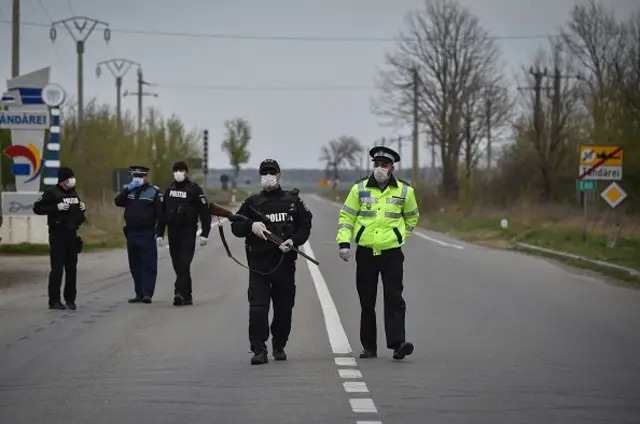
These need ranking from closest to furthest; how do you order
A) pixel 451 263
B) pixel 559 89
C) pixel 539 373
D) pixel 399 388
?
1. pixel 399 388
2. pixel 539 373
3. pixel 451 263
4. pixel 559 89

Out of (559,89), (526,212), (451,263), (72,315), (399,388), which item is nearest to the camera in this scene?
(399,388)

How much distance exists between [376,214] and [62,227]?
5.94 meters

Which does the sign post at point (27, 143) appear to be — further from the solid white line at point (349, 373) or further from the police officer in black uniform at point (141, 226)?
the solid white line at point (349, 373)

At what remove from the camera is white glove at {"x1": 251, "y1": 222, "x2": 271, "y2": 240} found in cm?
1039

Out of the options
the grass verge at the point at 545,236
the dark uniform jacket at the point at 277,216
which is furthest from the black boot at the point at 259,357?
the grass verge at the point at 545,236

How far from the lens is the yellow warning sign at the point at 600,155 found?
97.0 ft

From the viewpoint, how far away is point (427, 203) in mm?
63344

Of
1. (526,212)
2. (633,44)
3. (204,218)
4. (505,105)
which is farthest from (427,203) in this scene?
(204,218)

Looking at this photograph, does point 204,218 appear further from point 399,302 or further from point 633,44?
point 633,44

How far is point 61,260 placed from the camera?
1514 cm

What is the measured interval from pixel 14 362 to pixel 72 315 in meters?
4.02

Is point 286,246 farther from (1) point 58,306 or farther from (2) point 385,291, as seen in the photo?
(1) point 58,306

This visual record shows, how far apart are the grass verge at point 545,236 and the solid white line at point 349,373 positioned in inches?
459

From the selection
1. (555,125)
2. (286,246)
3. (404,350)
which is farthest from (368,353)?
(555,125)
